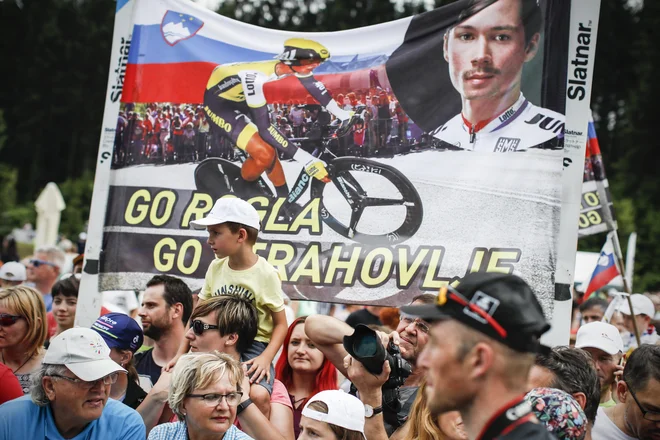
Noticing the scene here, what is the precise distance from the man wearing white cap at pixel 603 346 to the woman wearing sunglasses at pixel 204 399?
2542 mm

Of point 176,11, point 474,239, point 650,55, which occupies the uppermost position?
point 650,55

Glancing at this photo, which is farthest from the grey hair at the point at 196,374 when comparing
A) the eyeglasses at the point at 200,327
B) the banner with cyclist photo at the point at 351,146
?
the banner with cyclist photo at the point at 351,146

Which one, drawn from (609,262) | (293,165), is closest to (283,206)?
(293,165)

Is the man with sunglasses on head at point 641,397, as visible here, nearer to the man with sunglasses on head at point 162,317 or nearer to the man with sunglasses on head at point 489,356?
the man with sunglasses on head at point 489,356

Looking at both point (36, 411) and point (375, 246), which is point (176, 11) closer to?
point (375, 246)

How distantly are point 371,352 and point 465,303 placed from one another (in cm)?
142

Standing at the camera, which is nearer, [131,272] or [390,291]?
[390,291]

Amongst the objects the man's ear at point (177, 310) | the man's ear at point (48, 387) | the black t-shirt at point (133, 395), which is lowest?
the black t-shirt at point (133, 395)

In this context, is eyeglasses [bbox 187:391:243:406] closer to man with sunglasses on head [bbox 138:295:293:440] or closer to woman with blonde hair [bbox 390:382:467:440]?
man with sunglasses on head [bbox 138:295:293:440]

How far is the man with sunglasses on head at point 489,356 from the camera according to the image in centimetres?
225

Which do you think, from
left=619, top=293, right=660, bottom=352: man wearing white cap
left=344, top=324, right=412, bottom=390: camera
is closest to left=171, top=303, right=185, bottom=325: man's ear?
left=344, top=324, right=412, bottom=390: camera

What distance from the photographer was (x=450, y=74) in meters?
5.48

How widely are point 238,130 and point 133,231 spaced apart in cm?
102

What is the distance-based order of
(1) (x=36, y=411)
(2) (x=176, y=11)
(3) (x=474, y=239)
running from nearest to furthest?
(1) (x=36, y=411) → (3) (x=474, y=239) → (2) (x=176, y=11)
